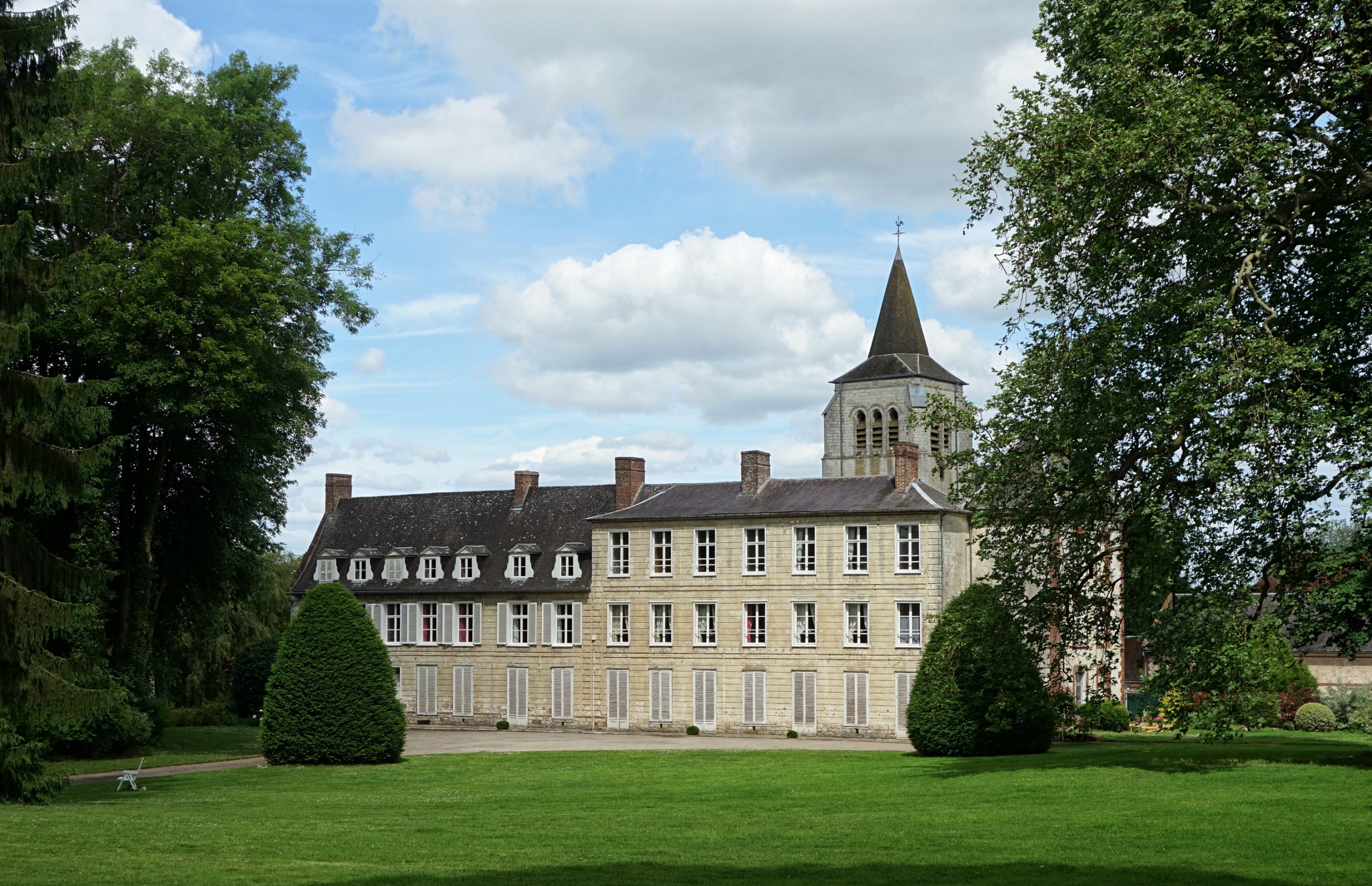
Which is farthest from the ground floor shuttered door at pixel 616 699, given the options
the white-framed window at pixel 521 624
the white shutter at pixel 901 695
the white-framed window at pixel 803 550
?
the white shutter at pixel 901 695

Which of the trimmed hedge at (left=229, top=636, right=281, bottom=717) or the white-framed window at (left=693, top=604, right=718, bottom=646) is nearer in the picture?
the white-framed window at (left=693, top=604, right=718, bottom=646)

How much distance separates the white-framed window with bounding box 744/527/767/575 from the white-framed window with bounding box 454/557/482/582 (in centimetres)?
1150

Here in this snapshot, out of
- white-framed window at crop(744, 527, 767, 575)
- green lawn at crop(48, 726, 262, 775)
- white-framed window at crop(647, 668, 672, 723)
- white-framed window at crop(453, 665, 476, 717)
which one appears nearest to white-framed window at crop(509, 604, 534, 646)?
white-framed window at crop(453, 665, 476, 717)

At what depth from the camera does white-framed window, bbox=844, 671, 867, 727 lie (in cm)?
4600

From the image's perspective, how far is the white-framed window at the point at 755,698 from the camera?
47906mm

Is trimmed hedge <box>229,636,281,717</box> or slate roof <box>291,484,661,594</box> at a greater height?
slate roof <box>291,484,661,594</box>

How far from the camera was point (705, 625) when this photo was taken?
163ft

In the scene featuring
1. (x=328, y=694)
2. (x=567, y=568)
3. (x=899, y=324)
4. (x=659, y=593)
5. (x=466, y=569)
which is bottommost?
(x=328, y=694)

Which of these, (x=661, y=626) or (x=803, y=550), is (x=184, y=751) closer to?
(x=661, y=626)

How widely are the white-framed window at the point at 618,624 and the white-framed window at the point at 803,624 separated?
6.62m

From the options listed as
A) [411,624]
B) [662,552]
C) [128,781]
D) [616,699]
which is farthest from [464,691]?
[128,781]

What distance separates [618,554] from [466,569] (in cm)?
692

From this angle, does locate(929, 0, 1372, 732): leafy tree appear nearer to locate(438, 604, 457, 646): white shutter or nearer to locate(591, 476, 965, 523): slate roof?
locate(591, 476, 965, 523): slate roof

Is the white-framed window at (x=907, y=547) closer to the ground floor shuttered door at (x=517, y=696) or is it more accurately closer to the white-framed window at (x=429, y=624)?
the ground floor shuttered door at (x=517, y=696)
